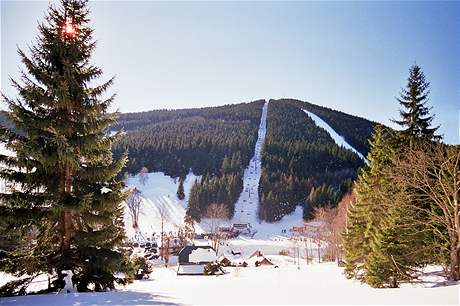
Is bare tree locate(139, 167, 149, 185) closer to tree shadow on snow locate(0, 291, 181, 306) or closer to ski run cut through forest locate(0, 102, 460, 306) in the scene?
ski run cut through forest locate(0, 102, 460, 306)

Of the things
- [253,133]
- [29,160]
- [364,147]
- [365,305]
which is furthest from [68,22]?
[364,147]

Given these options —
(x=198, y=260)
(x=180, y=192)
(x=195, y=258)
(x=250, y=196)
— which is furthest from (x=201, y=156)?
(x=198, y=260)

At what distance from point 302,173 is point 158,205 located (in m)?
44.9

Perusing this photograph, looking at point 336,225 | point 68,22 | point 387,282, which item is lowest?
point 336,225

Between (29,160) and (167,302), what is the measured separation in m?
6.48

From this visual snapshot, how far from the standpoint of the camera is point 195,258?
46750 mm

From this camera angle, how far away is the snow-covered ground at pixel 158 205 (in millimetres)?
83250

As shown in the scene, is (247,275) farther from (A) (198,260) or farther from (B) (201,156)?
(B) (201,156)

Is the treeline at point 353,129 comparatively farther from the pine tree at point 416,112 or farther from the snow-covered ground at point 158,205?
the pine tree at point 416,112

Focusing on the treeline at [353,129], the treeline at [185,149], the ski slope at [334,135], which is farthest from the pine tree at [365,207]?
the treeline at [353,129]

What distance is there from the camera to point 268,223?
298 feet

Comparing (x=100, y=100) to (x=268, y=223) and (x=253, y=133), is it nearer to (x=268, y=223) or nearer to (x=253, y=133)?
(x=268, y=223)

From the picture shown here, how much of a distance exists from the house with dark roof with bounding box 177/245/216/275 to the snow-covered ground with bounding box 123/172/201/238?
98.6 ft

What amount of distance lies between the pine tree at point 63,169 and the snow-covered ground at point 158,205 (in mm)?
66198
